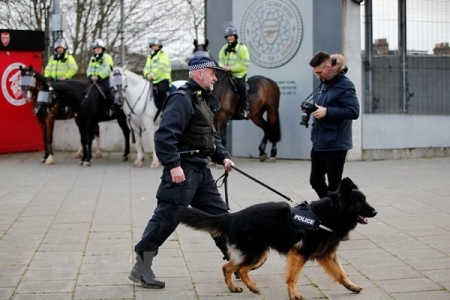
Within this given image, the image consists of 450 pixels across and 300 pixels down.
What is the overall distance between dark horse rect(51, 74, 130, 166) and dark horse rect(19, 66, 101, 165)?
0.27 meters

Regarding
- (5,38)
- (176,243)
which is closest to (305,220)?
(176,243)

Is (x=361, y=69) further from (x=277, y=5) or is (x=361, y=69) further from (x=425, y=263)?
(x=425, y=263)

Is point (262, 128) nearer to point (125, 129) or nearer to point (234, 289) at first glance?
point (125, 129)

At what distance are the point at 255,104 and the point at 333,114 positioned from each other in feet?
27.3

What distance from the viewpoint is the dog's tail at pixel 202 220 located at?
6414 mm

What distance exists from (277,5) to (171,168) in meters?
11.1

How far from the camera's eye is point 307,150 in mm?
16938

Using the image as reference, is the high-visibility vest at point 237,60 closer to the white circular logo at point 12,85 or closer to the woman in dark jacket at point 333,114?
the white circular logo at point 12,85

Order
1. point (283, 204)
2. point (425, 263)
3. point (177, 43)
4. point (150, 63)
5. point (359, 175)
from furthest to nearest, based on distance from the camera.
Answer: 1. point (177, 43)
2. point (150, 63)
3. point (359, 175)
4. point (425, 263)
5. point (283, 204)

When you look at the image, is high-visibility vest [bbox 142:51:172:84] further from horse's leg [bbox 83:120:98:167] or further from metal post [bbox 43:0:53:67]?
metal post [bbox 43:0:53:67]

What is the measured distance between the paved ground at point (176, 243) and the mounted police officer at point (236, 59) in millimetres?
2117

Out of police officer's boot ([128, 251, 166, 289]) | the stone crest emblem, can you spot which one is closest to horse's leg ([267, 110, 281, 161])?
the stone crest emblem

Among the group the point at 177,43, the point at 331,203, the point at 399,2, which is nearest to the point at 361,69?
the point at 399,2

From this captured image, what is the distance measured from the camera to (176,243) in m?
8.70
